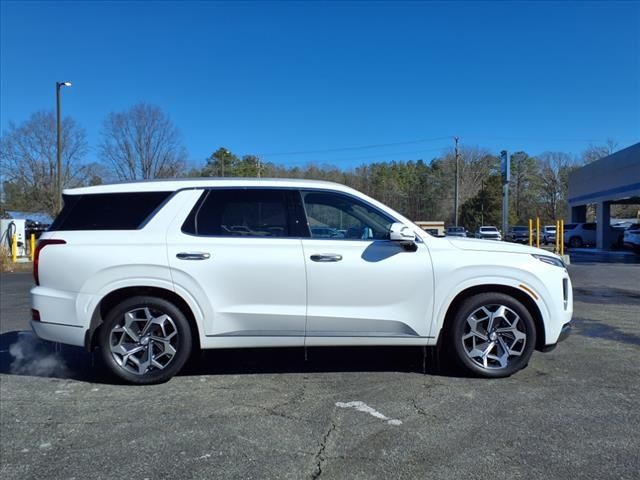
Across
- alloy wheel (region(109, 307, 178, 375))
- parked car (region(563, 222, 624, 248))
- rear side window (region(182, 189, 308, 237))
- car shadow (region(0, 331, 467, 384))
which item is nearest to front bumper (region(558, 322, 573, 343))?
car shadow (region(0, 331, 467, 384))

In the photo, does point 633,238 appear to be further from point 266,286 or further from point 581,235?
point 266,286

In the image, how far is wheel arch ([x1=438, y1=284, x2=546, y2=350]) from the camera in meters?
4.67

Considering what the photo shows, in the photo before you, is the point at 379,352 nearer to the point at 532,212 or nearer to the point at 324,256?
the point at 324,256

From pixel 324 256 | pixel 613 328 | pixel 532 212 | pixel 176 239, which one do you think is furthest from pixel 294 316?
pixel 532 212

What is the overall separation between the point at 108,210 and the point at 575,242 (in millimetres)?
32955

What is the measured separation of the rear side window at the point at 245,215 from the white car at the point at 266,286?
0.03ft

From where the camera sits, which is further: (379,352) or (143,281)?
(379,352)

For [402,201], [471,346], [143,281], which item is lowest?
[471,346]

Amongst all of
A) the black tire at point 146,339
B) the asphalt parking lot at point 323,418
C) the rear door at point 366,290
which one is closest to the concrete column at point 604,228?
the asphalt parking lot at point 323,418

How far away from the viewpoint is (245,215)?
473 cm

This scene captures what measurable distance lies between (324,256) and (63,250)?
2.34 m

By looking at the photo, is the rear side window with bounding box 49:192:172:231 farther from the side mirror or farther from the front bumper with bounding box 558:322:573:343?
the front bumper with bounding box 558:322:573:343

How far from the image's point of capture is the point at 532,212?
73.2m

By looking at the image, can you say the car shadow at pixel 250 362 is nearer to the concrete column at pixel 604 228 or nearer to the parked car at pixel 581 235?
the concrete column at pixel 604 228
